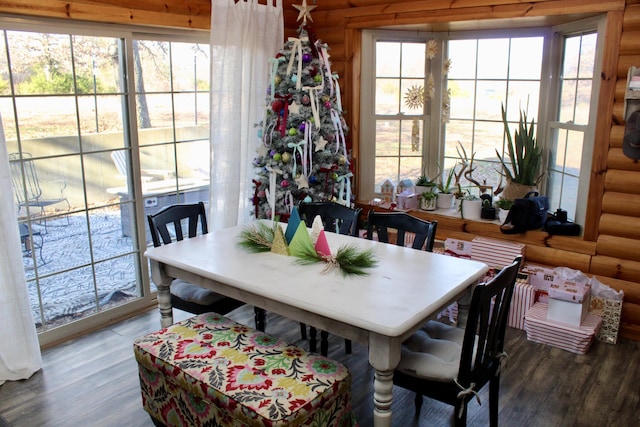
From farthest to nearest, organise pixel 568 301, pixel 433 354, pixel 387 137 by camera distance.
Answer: pixel 387 137 → pixel 568 301 → pixel 433 354

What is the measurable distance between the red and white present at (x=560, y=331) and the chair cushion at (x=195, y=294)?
207 cm

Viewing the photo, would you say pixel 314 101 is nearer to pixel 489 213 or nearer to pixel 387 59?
pixel 387 59

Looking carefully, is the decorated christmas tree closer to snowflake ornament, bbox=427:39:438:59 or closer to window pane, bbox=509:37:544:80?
snowflake ornament, bbox=427:39:438:59

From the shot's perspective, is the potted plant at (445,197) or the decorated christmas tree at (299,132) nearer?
the decorated christmas tree at (299,132)

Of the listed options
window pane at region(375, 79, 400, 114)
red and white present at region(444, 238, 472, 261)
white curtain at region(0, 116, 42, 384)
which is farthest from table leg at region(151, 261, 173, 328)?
window pane at region(375, 79, 400, 114)

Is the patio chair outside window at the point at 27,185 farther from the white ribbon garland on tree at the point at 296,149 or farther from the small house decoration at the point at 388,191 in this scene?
the small house decoration at the point at 388,191

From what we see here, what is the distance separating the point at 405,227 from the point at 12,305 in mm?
2306

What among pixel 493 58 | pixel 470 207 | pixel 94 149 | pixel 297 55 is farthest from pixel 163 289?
pixel 493 58

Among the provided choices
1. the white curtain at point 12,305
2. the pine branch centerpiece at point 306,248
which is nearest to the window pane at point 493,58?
the pine branch centerpiece at point 306,248

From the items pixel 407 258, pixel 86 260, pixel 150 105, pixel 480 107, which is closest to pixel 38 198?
pixel 86 260

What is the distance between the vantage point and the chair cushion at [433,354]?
231cm

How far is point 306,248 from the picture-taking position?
2844mm

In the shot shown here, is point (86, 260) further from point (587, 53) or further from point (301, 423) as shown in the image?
point (587, 53)

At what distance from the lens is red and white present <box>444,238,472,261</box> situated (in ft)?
13.6
